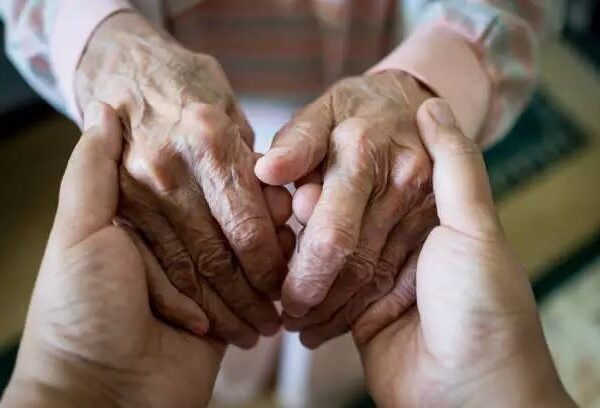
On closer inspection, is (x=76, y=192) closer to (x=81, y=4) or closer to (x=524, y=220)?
(x=81, y=4)

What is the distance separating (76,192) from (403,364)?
0.34 metres

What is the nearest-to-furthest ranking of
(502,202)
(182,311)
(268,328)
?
1. (182,311)
2. (268,328)
3. (502,202)

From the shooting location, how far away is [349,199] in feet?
2.58

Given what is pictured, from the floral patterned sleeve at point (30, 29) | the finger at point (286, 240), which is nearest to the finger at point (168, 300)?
the finger at point (286, 240)

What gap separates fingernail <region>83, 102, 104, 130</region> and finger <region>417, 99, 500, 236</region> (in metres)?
0.32

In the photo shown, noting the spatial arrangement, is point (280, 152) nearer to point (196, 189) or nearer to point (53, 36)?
point (196, 189)

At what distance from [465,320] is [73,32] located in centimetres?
52

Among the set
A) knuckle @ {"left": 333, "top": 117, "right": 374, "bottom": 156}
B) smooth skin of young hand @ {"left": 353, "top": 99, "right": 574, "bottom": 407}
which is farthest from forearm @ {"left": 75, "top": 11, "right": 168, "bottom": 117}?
smooth skin of young hand @ {"left": 353, "top": 99, "right": 574, "bottom": 407}

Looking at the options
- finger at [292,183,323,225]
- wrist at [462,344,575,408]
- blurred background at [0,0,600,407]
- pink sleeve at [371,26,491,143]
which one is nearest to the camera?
wrist at [462,344,575,408]

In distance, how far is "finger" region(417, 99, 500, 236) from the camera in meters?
0.76

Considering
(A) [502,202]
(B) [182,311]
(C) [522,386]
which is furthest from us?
(A) [502,202]

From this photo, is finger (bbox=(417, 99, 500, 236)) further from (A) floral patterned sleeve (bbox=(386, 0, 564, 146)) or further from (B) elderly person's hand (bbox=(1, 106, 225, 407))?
(B) elderly person's hand (bbox=(1, 106, 225, 407))

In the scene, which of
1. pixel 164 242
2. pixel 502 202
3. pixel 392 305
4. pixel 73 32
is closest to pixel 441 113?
pixel 392 305

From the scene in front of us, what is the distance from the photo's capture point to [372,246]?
813mm
